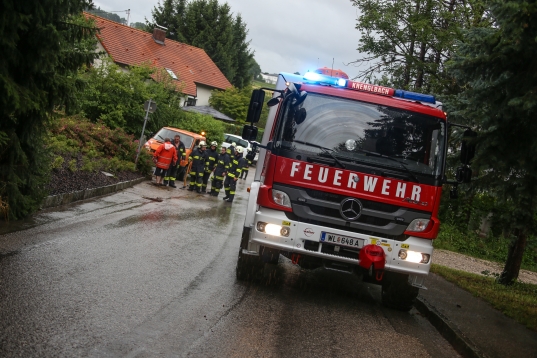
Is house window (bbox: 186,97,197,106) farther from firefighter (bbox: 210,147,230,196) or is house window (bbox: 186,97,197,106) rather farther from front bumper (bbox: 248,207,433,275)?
front bumper (bbox: 248,207,433,275)

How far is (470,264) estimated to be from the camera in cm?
1762

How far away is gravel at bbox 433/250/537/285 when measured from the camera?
651 inches

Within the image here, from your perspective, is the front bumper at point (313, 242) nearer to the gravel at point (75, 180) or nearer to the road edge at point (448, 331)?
the road edge at point (448, 331)

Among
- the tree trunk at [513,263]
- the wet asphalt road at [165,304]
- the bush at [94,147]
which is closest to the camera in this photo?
the wet asphalt road at [165,304]

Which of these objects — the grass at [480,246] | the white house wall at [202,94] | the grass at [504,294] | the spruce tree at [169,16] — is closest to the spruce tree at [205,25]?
the spruce tree at [169,16]

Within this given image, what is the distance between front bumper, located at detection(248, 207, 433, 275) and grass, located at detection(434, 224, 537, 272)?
12.4 m

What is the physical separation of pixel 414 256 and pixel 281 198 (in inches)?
72.8

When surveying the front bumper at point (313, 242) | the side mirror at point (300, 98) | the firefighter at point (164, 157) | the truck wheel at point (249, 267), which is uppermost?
the side mirror at point (300, 98)

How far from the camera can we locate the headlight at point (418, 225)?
8508 millimetres

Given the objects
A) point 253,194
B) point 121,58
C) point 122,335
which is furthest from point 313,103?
point 121,58

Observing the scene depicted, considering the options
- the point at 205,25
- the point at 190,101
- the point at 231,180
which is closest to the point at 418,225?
the point at 231,180

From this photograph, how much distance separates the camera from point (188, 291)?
8047mm

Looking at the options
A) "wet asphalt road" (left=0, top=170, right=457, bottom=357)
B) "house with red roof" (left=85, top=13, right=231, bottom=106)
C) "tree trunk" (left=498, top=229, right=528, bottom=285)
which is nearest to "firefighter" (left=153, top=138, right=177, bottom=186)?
"wet asphalt road" (left=0, top=170, right=457, bottom=357)

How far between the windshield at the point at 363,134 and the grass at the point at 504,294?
9.57 feet
